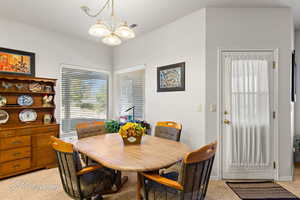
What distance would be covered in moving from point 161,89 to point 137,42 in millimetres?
1402

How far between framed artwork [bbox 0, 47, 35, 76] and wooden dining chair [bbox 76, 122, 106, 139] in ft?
5.40

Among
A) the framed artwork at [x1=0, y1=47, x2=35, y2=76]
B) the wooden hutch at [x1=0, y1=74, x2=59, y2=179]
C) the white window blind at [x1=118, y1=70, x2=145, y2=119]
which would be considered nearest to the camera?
the wooden hutch at [x1=0, y1=74, x2=59, y2=179]

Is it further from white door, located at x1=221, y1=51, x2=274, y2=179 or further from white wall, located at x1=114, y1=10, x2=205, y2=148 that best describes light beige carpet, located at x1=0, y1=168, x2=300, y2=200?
white wall, located at x1=114, y1=10, x2=205, y2=148

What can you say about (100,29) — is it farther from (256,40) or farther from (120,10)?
(256,40)

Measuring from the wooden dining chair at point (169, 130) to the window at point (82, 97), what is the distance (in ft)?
7.11

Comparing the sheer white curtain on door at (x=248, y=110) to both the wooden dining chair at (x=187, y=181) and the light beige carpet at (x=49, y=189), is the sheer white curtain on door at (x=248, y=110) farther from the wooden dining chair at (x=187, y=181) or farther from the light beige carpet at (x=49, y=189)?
the wooden dining chair at (x=187, y=181)

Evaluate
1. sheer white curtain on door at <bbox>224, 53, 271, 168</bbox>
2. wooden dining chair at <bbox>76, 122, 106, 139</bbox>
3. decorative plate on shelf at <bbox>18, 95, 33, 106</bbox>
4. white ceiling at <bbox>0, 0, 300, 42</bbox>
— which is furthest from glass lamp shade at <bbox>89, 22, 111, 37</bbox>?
decorative plate on shelf at <bbox>18, 95, 33, 106</bbox>

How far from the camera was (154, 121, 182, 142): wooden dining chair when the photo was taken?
2365mm

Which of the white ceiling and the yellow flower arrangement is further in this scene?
the white ceiling

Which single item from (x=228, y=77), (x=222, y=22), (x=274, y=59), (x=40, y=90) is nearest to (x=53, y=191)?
(x=40, y=90)

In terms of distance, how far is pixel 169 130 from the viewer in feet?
8.20

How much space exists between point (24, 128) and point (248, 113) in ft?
12.4

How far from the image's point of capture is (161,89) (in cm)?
330

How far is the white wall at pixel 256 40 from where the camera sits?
249 cm
